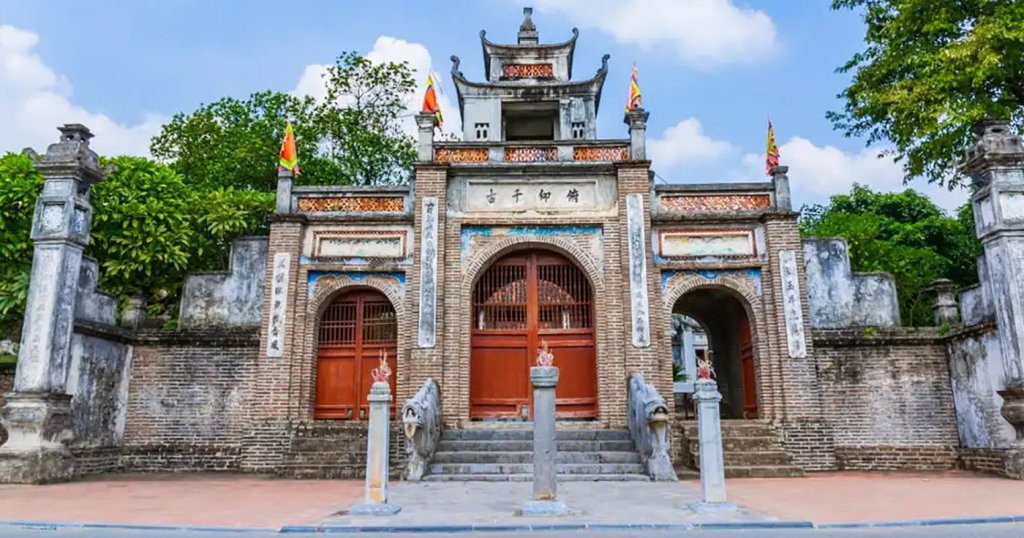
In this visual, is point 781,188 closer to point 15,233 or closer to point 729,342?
point 729,342

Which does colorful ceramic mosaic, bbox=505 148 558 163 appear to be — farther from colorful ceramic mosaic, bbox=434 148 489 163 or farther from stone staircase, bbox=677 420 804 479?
stone staircase, bbox=677 420 804 479

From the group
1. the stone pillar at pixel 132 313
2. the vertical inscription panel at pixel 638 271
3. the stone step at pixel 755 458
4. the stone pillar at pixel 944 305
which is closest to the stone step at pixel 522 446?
the stone step at pixel 755 458

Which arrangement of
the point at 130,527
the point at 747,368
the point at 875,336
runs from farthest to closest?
the point at 747,368, the point at 875,336, the point at 130,527

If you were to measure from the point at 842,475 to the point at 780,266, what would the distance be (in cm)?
350

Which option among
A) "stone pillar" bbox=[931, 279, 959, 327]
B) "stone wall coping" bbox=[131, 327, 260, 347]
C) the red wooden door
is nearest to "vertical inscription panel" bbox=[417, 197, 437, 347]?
"stone wall coping" bbox=[131, 327, 260, 347]

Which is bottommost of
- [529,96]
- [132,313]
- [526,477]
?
[526,477]

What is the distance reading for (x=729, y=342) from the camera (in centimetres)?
1414

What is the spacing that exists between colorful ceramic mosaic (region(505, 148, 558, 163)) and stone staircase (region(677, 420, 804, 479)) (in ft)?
17.3

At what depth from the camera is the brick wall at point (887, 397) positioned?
11406 millimetres

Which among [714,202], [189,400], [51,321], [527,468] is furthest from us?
[714,202]

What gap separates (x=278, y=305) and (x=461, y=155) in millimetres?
4214

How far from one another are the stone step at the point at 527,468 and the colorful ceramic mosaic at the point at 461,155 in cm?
552

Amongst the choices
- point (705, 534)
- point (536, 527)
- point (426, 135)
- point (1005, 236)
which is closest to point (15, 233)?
point (426, 135)

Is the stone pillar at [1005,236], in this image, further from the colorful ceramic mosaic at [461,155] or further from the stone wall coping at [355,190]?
the stone wall coping at [355,190]
